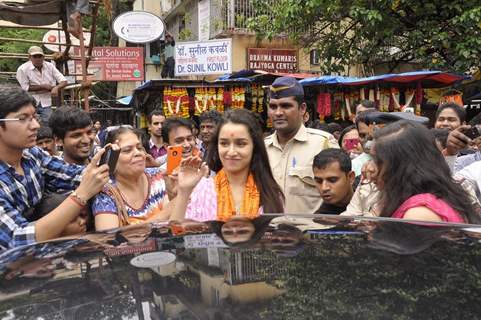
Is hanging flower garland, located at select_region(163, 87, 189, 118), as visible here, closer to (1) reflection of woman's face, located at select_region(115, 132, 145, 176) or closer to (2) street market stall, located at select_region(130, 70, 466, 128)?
(2) street market stall, located at select_region(130, 70, 466, 128)

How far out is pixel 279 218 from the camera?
180 centimetres

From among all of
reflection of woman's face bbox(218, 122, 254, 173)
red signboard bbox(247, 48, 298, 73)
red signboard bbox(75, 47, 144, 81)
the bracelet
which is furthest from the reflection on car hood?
red signboard bbox(247, 48, 298, 73)

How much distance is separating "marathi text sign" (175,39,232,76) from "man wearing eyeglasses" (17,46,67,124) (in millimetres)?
4973

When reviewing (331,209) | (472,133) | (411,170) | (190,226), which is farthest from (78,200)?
(472,133)

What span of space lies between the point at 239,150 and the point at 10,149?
3.88 ft

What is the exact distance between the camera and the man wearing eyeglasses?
686cm

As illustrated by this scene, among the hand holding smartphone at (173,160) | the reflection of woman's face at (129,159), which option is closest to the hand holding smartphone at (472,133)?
the hand holding smartphone at (173,160)

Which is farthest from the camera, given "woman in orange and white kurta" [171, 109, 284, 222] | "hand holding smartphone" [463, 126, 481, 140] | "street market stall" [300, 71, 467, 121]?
"street market stall" [300, 71, 467, 121]

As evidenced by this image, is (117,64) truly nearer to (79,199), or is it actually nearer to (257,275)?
(79,199)

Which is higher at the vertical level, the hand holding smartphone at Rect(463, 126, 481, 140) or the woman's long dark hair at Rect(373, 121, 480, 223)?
the hand holding smartphone at Rect(463, 126, 481, 140)

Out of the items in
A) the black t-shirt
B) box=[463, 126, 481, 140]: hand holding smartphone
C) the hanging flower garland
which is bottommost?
the black t-shirt

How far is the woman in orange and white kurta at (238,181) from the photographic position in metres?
2.63

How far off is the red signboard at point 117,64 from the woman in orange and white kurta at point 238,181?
11547 mm

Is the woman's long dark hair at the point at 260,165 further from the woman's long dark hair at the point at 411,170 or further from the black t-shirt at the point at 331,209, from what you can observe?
the woman's long dark hair at the point at 411,170
